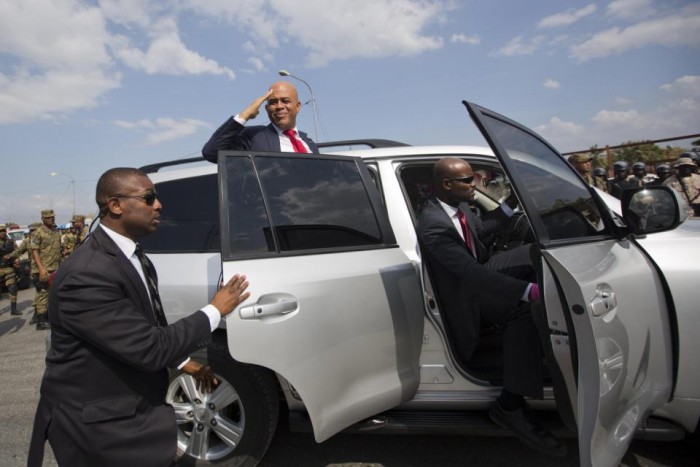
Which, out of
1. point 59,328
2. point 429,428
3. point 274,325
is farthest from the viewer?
point 429,428

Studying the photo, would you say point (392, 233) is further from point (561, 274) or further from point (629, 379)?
point (629, 379)

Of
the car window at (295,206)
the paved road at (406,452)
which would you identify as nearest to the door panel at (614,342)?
the paved road at (406,452)

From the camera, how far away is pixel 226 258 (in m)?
2.06

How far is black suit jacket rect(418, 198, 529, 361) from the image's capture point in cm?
235

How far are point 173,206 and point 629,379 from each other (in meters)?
2.49

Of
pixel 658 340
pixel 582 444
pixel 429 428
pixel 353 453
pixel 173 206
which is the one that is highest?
pixel 173 206

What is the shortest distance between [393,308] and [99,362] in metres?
1.32

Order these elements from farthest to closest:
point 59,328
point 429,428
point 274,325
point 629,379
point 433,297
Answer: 1. point 433,297
2. point 429,428
3. point 274,325
4. point 629,379
5. point 59,328

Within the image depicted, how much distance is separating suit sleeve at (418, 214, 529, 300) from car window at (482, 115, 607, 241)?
0.38 meters

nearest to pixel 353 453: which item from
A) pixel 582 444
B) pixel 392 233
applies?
pixel 392 233

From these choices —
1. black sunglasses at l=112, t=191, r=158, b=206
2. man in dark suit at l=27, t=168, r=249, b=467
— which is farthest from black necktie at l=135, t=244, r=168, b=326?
black sunglasses at l=112, t=191, r=158, b=206

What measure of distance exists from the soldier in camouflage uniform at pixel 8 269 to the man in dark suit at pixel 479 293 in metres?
9.22

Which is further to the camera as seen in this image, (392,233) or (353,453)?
(353,453)

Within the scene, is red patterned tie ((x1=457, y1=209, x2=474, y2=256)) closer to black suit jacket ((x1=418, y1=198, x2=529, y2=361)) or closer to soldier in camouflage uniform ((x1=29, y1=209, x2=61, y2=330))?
black suit jacket ((x1=418, y1=198, x2=529, y2=361))
